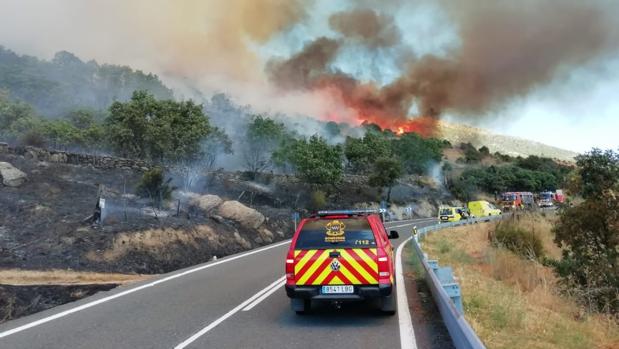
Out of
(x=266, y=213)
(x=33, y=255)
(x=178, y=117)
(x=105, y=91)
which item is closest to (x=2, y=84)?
(x=105, y=91)

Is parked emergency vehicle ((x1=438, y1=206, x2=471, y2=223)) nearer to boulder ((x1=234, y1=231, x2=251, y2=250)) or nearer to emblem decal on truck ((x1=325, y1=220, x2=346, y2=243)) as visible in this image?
boulder ((x1=234, y1=231, x2=251, y2=250))

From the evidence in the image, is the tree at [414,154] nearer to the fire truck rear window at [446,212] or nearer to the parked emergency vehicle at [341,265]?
the fire truck rear window at [446,212]

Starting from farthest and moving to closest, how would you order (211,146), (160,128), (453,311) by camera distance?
(211,146) → (160,128) → (453,311)

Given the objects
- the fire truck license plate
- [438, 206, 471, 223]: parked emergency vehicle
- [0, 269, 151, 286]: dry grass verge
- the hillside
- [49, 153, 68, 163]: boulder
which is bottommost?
[0, 269, 151, 286]: dry grass verge

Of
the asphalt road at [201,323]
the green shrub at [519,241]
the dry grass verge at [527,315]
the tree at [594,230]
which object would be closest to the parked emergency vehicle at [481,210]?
the green shrub at [519,241]

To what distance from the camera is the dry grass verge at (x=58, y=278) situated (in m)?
13.3

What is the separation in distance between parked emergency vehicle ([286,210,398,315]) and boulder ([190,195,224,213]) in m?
20.6

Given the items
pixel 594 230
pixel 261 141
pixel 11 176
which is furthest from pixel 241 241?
pixel 261 141

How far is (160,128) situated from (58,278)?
2738cm

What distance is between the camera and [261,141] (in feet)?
194

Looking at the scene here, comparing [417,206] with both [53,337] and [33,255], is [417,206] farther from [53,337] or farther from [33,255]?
[53,337]

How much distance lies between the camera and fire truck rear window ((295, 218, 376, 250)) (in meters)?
8.26

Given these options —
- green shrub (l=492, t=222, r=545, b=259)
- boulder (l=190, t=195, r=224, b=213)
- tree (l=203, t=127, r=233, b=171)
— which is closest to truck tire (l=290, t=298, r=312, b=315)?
green shrub (l=492, t=222, r=545, b=259)

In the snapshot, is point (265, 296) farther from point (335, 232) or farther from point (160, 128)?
point (160, 128)
